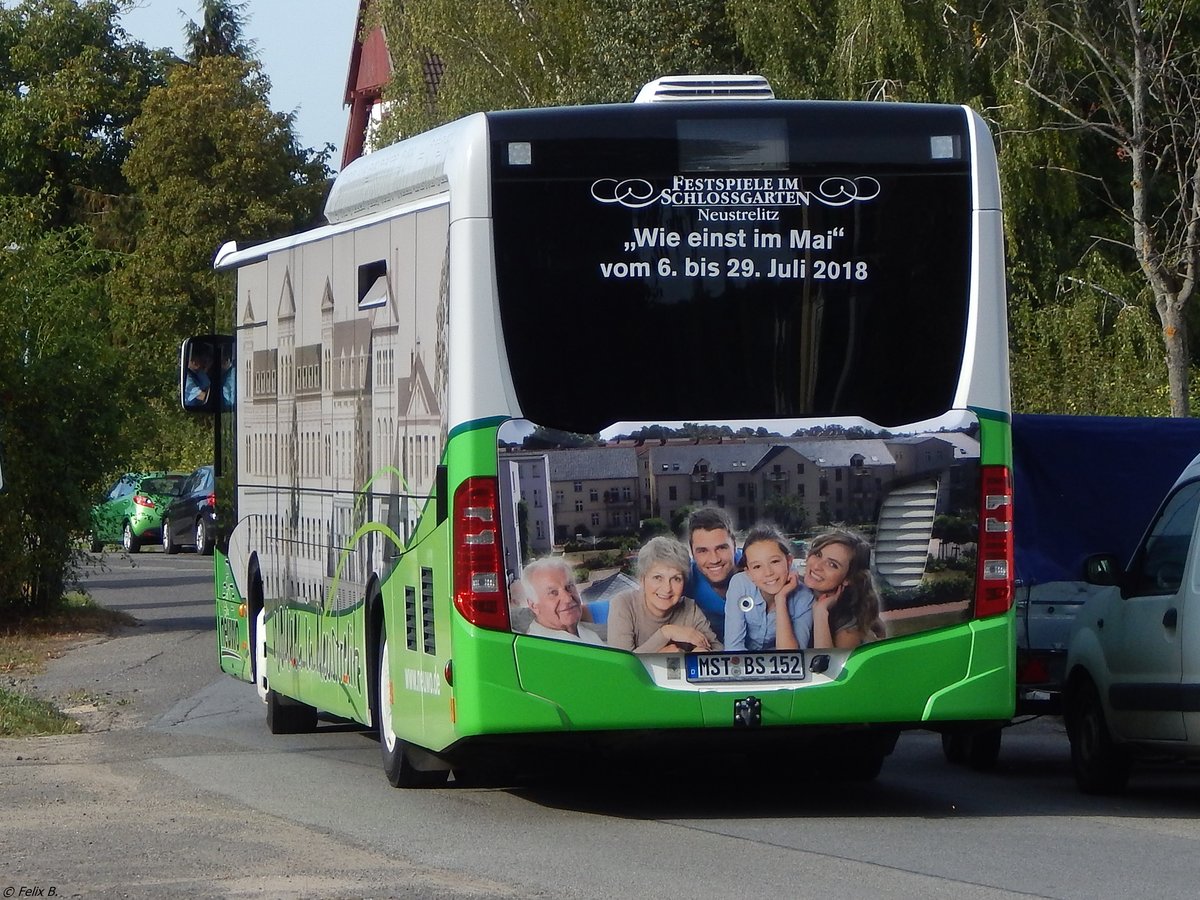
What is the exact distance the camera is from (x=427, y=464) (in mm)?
9656

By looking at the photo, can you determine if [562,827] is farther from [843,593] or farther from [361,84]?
[361,84]

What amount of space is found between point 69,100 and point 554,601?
183ft

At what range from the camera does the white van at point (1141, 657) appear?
10.0 m

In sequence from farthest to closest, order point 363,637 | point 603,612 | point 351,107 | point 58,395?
1. point 351,107
2. point 58,395
3. point 363,637
4. point 603,612

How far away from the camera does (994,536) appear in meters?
9.41

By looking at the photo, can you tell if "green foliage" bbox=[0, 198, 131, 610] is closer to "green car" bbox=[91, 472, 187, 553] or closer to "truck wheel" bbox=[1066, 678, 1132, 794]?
"truck wheel" bbox=[1066, 678, 1132, 794]

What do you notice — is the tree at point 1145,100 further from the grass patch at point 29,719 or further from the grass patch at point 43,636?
the grass patch at point 29,719

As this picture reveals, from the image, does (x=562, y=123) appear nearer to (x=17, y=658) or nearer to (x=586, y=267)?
(x=586, y=267)

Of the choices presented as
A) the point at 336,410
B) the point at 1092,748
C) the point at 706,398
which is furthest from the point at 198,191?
the point at 706,398

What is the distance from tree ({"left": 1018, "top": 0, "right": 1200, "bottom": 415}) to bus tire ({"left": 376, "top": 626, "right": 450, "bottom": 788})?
13245 millimetres

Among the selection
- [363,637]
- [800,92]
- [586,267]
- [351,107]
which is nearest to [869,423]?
[586,267]

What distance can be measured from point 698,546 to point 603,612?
0.51 metres

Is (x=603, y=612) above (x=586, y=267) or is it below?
below

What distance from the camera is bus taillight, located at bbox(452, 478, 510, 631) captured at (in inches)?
358
